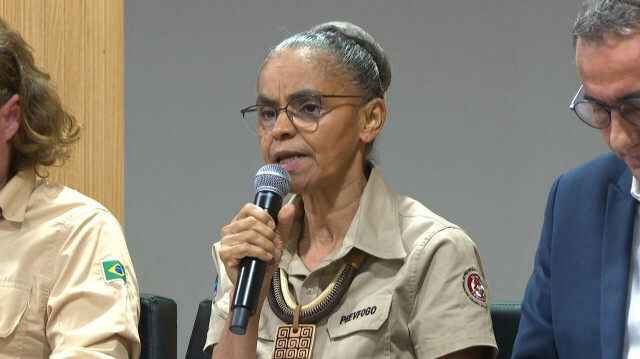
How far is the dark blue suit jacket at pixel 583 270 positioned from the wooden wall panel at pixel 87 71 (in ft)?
5.08

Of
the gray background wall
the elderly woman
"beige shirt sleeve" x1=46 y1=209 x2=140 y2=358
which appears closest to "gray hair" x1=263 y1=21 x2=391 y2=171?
the elderly woman

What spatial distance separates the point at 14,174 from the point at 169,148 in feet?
5.64

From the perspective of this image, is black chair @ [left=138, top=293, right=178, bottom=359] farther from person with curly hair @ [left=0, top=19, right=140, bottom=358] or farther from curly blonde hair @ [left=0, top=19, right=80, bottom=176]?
curly blonde hair @ [left=0, top=19, right=80, bottom=176]

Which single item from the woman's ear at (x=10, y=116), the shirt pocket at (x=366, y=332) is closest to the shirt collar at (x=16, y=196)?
the woman's ear at (x=10, y=116)

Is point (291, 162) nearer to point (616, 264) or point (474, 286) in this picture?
point (474, 286)

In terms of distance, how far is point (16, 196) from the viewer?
2547mm

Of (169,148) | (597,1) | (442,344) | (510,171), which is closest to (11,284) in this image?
(442,344)

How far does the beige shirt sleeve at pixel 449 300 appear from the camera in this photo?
6.93 feet

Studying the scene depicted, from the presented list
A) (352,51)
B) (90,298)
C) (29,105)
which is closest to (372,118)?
(352,51)

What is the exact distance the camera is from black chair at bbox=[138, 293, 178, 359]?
2451 millimetres

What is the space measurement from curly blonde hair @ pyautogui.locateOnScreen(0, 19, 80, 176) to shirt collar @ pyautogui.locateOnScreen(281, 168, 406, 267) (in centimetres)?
73

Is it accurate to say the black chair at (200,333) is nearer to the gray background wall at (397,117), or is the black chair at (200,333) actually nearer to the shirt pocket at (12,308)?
the shirt pocket at (12,308)

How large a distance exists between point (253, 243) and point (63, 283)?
0.71 metres

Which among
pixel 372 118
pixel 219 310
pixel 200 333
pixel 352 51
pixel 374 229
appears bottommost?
pixel 200 333
